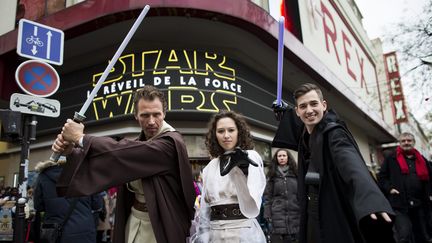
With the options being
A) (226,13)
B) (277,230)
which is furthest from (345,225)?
(226,13)

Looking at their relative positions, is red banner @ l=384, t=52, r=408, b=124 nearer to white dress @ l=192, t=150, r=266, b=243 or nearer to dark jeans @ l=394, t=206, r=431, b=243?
dark jeans @ l=394, t=206, r=431, b=243

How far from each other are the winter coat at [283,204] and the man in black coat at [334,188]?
2915mm

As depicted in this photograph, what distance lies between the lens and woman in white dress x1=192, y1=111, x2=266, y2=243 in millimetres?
2451

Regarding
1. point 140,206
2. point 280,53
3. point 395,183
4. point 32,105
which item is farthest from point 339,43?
point 140,206

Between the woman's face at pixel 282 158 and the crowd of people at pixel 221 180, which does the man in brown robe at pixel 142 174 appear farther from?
the woman's face at pixel 282 158

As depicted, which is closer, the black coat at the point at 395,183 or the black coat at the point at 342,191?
the black coat at the point at 342,191

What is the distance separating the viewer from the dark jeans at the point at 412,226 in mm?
5578

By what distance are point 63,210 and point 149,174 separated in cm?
272

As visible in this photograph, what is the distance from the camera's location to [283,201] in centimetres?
542

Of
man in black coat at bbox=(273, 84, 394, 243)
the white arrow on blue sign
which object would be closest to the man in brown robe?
man in black coat at bbox=(273, 84, 394, 243)

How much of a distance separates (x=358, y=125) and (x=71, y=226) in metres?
18.1

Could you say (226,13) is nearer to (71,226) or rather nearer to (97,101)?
(97,101)

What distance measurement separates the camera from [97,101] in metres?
8.75

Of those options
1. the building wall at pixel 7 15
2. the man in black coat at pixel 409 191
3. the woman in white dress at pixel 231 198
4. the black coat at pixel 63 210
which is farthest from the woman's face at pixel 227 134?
the building wall at pixel 7 15
